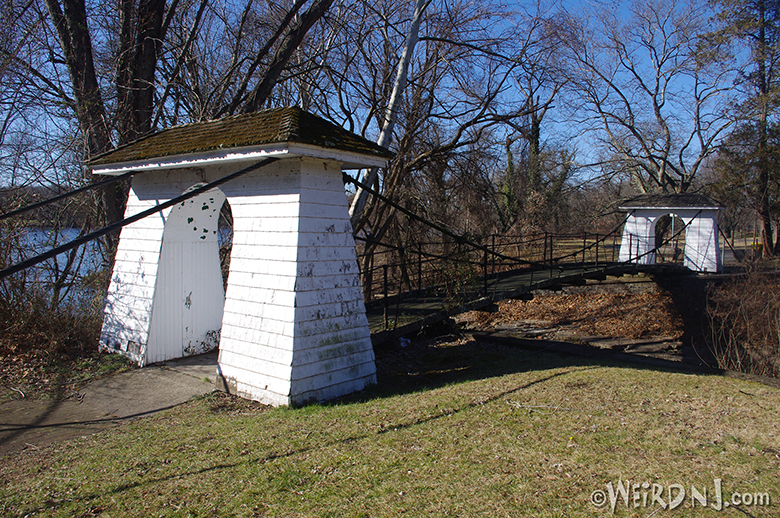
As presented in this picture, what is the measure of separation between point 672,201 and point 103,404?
20083 millimetres

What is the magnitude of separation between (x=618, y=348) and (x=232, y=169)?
11.0 meters

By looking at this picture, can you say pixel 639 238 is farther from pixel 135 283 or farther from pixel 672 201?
pixel 135 283

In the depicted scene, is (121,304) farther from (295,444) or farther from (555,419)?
(555,419)

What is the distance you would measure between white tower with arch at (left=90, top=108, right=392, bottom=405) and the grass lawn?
19.9 inches

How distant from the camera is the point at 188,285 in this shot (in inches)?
324

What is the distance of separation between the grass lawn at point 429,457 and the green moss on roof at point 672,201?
14.8 metres

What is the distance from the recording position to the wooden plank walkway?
28.2ft

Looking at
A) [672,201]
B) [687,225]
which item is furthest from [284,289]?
[672,201]

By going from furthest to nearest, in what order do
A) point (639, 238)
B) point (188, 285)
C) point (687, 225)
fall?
point (639, 238)
point (687, 225)
point (188, 285)

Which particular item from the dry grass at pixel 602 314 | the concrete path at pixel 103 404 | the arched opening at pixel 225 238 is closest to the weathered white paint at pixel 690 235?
the dry grass at pixel 602 314

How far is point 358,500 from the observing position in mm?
3477

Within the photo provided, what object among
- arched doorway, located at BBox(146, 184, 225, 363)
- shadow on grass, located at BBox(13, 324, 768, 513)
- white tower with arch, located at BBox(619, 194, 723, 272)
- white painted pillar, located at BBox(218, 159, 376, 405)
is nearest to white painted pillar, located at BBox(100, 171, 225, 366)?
arched doorway, located at BBox(146, 184, 225, 363)

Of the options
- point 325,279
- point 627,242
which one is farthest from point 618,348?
point 325,279

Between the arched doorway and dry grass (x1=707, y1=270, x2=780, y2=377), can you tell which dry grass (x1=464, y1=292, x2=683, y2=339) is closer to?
dry grass (x1=707, y1=270, x2=780, y2=377)
